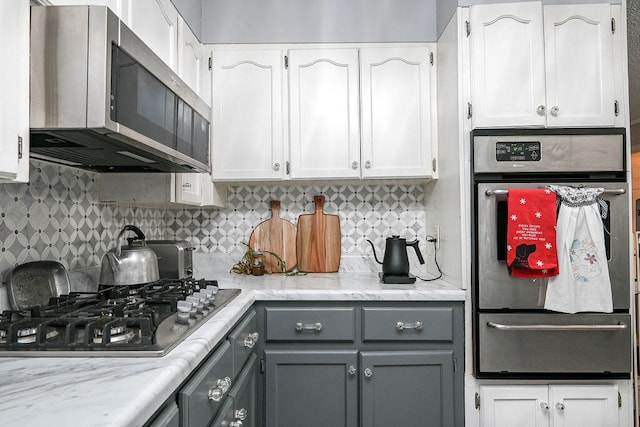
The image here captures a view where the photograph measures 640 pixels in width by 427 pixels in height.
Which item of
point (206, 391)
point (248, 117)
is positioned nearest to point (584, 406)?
point (206, 391)

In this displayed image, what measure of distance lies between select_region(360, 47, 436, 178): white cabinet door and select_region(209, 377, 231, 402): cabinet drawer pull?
1404mm

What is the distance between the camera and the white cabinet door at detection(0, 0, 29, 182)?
94 cm

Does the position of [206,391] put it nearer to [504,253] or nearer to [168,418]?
[168,418]

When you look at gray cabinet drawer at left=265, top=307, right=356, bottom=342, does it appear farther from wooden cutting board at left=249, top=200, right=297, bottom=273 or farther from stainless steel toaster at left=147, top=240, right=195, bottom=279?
wooden cutting board at left=249, top=200, right=297, bottom=273

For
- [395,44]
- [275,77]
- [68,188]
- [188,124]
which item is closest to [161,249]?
[68,188]

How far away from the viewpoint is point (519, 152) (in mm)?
1954

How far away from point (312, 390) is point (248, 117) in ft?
4.70

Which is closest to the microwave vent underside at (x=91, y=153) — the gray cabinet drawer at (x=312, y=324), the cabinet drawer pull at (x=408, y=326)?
the gray cabinet drawer at (x=312, y=324)

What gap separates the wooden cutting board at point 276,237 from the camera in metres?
2.65

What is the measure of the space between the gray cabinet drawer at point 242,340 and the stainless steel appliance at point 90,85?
2.21 ft

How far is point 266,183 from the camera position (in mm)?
2588

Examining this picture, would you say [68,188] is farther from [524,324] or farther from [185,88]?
[524,324]

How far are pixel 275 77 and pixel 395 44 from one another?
682 millimetres

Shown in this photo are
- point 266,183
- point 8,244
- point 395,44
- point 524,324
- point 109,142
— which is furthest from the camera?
point 266,183
